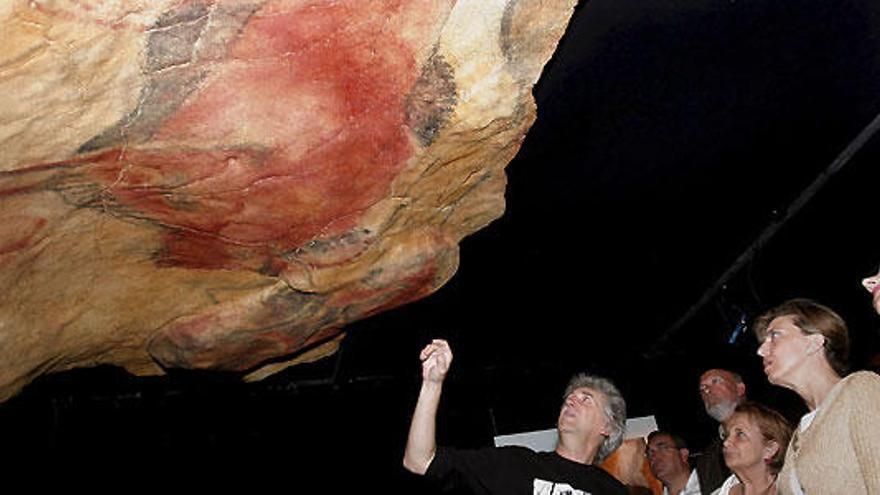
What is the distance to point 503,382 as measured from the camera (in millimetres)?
4945

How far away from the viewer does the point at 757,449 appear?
7.74 ft

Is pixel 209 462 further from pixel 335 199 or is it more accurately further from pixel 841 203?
pixel 841 203

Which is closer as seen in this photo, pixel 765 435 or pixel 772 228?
pixel 765 435

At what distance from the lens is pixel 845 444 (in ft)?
5.66

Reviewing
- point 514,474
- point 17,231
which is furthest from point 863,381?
point 17,231

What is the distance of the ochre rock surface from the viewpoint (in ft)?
5.33

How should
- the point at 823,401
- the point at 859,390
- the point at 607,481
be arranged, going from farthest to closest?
the point at 607,481
the point at 823,401
the point at 859,390

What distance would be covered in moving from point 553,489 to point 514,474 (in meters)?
0.12

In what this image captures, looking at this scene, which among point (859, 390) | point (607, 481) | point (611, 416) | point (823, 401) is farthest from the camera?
point (611, 416)

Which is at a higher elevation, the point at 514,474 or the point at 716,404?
the point at 716,404

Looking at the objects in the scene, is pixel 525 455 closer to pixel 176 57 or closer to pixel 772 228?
pixel 176 57

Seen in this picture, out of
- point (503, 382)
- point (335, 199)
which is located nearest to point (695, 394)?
point (503, 382)

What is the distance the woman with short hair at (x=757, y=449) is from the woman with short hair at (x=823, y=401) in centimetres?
31

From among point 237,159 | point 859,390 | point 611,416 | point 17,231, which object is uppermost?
point 859,390
